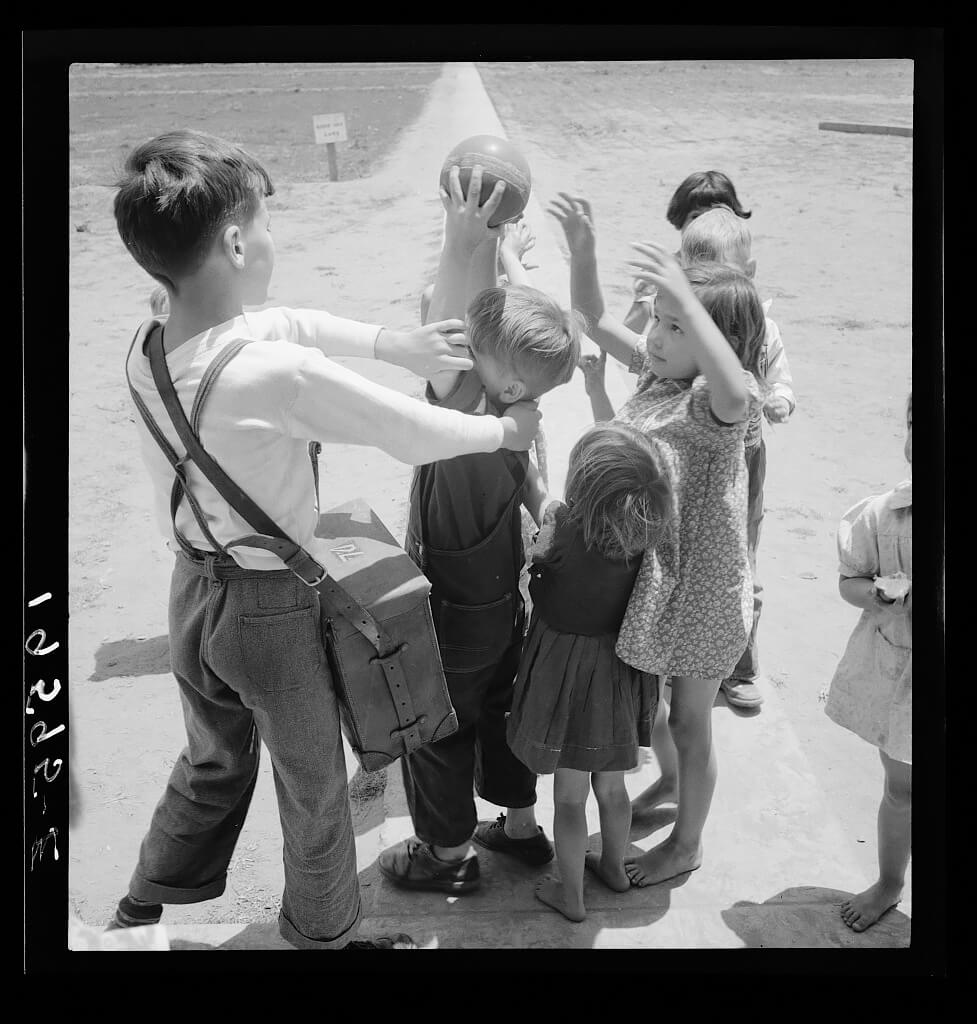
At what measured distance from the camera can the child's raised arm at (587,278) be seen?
3023 millimetres

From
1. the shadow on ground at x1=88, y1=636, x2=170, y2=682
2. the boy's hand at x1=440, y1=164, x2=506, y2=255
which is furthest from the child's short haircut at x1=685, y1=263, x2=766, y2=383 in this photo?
the shadow on ground at x1=88, y1=636, x2=170, y2=682

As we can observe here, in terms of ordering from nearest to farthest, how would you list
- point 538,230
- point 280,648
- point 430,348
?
point 280,648 < point 430,348 < point 538,230

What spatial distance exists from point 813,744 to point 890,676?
106 cm

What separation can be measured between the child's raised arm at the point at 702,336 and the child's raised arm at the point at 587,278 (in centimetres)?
27

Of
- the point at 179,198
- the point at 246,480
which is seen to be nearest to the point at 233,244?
the point at 179,198

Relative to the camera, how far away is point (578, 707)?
2.86 metres

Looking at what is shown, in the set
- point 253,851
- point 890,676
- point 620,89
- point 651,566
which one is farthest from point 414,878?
point 620,89

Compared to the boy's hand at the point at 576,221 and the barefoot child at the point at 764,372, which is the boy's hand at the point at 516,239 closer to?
the boy's hand at the point at 576,221

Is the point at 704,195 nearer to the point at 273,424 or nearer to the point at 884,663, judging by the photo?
the point at 884,663

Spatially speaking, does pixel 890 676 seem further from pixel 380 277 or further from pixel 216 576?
pixel 380 277

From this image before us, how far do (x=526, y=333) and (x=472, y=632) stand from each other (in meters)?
0.79

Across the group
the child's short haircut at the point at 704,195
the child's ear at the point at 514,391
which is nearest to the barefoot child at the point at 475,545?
the child's ear at the point at 514,391

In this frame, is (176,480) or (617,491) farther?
(617,491)

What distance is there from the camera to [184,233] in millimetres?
2279
